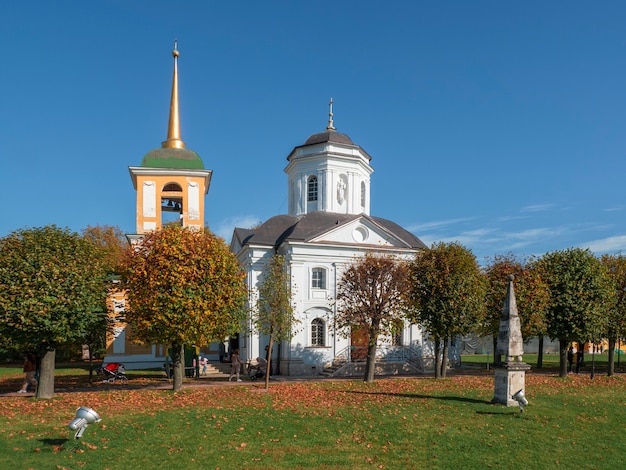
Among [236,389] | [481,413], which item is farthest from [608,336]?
[236,389]

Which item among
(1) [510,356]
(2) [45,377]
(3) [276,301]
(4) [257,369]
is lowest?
(4) [257,369]

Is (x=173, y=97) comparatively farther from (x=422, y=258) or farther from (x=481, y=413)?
(x=481, y=413)

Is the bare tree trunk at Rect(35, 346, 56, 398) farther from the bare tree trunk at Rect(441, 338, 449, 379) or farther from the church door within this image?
the bare tree trunk at Rect(441, 338, 449, 379)

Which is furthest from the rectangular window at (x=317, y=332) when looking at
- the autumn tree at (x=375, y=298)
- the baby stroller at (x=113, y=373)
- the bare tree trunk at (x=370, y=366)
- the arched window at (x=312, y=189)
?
the baby stroller at (x=113, y=373)

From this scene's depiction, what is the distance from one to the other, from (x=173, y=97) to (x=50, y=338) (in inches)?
910

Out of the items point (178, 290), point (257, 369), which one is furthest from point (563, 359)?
point (178, 290)

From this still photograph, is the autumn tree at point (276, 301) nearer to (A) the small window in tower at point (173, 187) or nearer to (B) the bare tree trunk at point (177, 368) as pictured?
(B) the bare tree trunk at point (177, 368)

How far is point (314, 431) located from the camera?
45.9 ft

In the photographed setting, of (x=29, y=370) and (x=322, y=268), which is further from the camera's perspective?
(x=322, y=268)

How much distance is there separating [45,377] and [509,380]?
1582 centimetres

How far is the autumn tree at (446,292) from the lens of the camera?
25438mm

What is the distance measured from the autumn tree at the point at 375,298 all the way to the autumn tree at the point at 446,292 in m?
0.88

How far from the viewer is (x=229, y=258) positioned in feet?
73.2

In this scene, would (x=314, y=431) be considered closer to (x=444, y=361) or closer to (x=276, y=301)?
(x=276, y=301)
